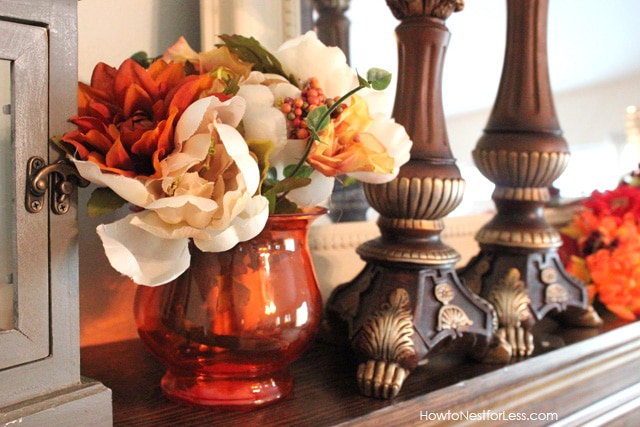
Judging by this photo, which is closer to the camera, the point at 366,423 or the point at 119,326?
the point at 366,423

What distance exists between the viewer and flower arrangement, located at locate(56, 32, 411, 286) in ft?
1.17

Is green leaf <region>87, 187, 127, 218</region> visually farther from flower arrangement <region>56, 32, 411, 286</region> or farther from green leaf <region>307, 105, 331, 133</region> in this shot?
green leaf <region>307, 105, 331, 133</region>

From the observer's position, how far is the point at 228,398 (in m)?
0.45

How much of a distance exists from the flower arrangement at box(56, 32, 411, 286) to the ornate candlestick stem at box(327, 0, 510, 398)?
9cm

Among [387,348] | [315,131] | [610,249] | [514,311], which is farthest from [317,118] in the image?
A: [610,249]

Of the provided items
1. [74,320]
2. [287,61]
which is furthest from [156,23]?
[74,320]

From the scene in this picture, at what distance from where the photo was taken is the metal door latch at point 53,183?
34 cm

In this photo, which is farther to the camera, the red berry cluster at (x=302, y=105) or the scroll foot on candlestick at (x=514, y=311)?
the scroll foot on candlestick at (x=514, y=311)

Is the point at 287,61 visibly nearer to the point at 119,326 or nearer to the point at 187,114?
the point at 187,114

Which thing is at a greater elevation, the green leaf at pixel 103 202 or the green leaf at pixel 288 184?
the green leaf at pixel 288 184

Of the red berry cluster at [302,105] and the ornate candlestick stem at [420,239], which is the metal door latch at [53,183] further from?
the ornate candlestick stem at [420,239]

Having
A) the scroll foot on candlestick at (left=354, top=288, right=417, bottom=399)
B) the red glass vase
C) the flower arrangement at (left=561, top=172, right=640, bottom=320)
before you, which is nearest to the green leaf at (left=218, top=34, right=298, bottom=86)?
the red glass vase

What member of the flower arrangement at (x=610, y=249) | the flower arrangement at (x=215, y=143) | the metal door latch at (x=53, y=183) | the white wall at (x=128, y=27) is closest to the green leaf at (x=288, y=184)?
the flower arrangement at (x=215, y=143)

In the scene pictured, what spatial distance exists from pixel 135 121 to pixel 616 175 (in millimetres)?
1516
